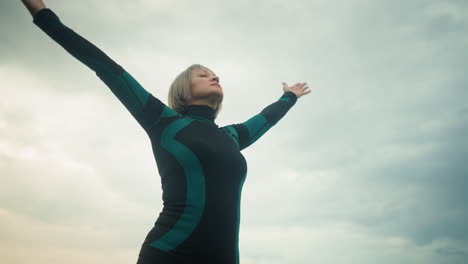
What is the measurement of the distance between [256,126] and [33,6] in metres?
2.28

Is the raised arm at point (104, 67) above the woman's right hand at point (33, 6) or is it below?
below

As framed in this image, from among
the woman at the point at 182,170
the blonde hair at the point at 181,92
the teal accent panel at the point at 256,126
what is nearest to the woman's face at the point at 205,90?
the blonde hair at the point at 181,92

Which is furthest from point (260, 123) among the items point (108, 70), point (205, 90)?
point (108, 70)

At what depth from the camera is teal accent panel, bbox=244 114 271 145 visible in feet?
11.7

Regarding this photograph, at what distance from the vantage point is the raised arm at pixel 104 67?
2449 mm

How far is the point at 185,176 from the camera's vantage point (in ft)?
7.76

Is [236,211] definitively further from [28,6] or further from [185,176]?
[28,6]

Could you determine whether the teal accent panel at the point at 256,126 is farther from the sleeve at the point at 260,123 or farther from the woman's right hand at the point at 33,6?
the woman's right hand at the point at 33,6

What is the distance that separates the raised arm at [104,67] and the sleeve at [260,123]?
85 centimetres

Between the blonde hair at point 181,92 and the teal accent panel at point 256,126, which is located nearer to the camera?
the blonde hair at point 181,92

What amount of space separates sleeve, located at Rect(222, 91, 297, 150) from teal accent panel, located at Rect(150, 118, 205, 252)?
73 cm

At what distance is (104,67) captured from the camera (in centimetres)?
249

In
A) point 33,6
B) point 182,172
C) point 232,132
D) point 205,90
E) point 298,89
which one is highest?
point 298,89

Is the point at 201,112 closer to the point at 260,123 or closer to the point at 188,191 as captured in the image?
the point at 188,191
